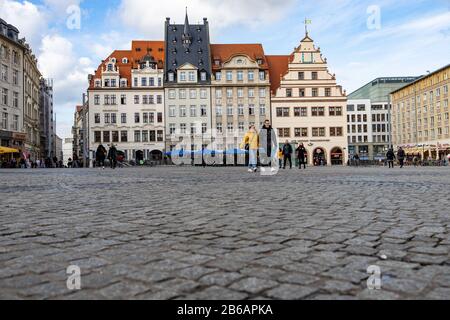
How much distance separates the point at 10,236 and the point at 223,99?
5701 cm

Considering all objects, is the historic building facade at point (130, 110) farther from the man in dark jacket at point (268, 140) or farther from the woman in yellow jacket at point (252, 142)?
the man in dark jacket at point (268, 140)

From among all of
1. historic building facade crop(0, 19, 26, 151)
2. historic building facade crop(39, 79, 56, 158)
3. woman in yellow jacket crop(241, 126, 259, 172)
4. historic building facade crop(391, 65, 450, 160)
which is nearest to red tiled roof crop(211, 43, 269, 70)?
historic building facade crop(391, 65, 450, 160)

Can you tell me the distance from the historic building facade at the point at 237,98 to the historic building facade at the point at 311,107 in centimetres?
232

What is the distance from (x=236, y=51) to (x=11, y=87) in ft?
99.9

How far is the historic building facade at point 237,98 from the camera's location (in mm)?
59750

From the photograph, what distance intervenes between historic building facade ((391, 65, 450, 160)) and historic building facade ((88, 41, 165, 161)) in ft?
121

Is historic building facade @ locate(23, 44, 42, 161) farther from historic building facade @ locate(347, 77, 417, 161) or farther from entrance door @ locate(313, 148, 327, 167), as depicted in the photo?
historic building facade @ locate(347, 77, 417, 161)

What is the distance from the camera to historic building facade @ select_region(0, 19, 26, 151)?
47.4m

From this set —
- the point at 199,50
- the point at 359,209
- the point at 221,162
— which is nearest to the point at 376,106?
the point at 199,50

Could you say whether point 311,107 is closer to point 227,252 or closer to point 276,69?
point 276,69

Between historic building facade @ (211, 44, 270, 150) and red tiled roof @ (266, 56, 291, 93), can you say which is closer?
historic building facade @ (211, 44, 270, 150)

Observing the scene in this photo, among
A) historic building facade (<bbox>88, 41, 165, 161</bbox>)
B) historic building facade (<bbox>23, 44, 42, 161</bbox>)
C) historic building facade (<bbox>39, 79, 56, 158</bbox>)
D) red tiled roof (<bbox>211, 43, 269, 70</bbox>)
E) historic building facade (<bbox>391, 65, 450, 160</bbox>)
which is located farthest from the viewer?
historic building facade (<bbox>39, 79, 56, 158</bbox>)

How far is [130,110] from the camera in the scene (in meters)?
60.4
